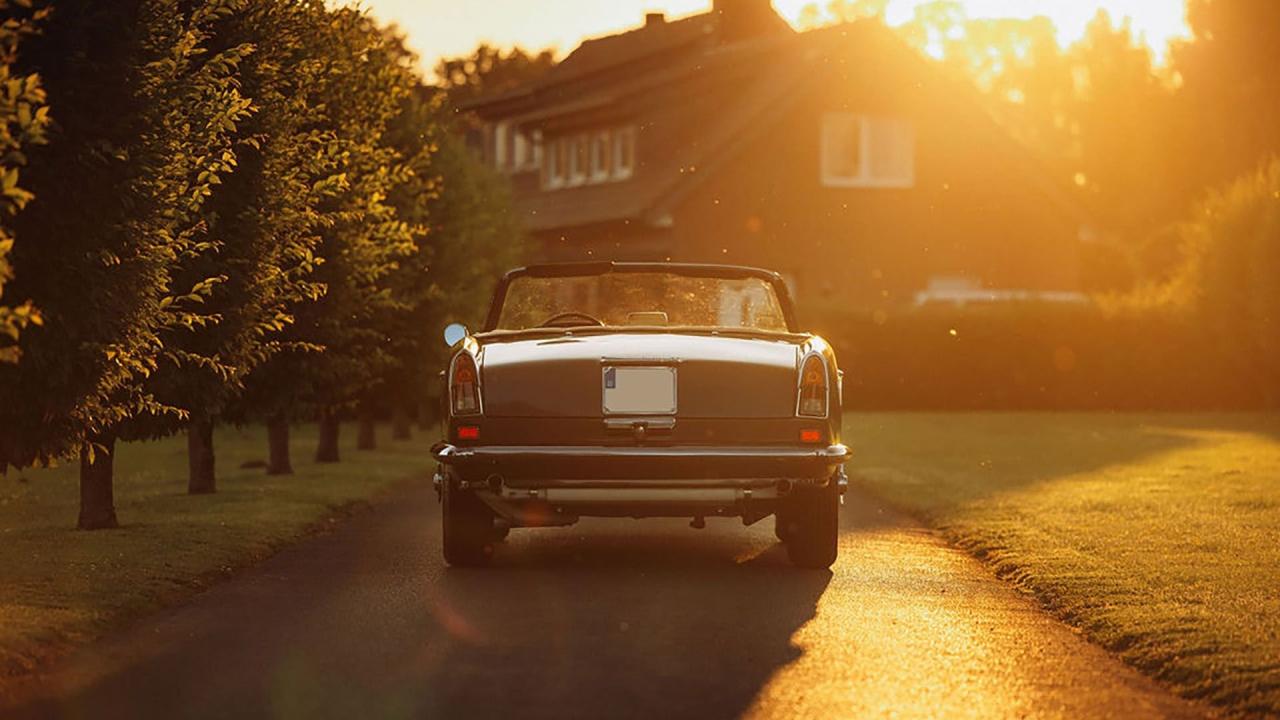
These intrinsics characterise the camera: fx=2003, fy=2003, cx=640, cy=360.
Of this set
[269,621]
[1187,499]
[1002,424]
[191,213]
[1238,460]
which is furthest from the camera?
[1002,424]

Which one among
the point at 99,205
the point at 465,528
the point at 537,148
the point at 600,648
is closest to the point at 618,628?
the point at 600,648

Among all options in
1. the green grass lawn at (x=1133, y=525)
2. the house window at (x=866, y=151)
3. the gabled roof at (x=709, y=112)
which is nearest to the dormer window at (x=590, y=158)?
the gabled roof at (x=709, y=112)

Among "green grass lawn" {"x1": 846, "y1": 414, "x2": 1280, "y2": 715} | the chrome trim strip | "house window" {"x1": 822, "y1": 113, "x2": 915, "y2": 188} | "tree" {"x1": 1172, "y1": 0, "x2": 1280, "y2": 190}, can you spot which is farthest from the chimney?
the chrome trim strip

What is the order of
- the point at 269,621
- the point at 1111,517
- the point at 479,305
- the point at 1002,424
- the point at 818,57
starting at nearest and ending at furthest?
1. the point at 269,621
2. the point at 1111,517
3. the point at 479,305
4. the point at 1002,424
5. the point at 818,57

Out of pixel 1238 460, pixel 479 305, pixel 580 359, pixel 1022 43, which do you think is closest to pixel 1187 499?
A: pixel 1238 460

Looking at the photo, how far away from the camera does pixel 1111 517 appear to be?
15.1 meters

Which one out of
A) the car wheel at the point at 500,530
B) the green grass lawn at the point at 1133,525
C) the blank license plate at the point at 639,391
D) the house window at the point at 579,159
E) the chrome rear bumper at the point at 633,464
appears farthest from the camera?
the house window at the point at 579,159

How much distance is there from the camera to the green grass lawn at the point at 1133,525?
27.8 ft

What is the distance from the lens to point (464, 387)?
35.2 feet

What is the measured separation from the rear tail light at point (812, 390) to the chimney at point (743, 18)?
40.2 meters

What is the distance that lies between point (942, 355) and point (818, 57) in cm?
930

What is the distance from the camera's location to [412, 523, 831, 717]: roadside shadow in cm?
709

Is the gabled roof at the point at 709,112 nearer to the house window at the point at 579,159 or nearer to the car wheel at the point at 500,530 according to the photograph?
the house window at the point at 579,159

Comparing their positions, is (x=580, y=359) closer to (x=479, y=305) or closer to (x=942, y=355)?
(x=479, y=305)
